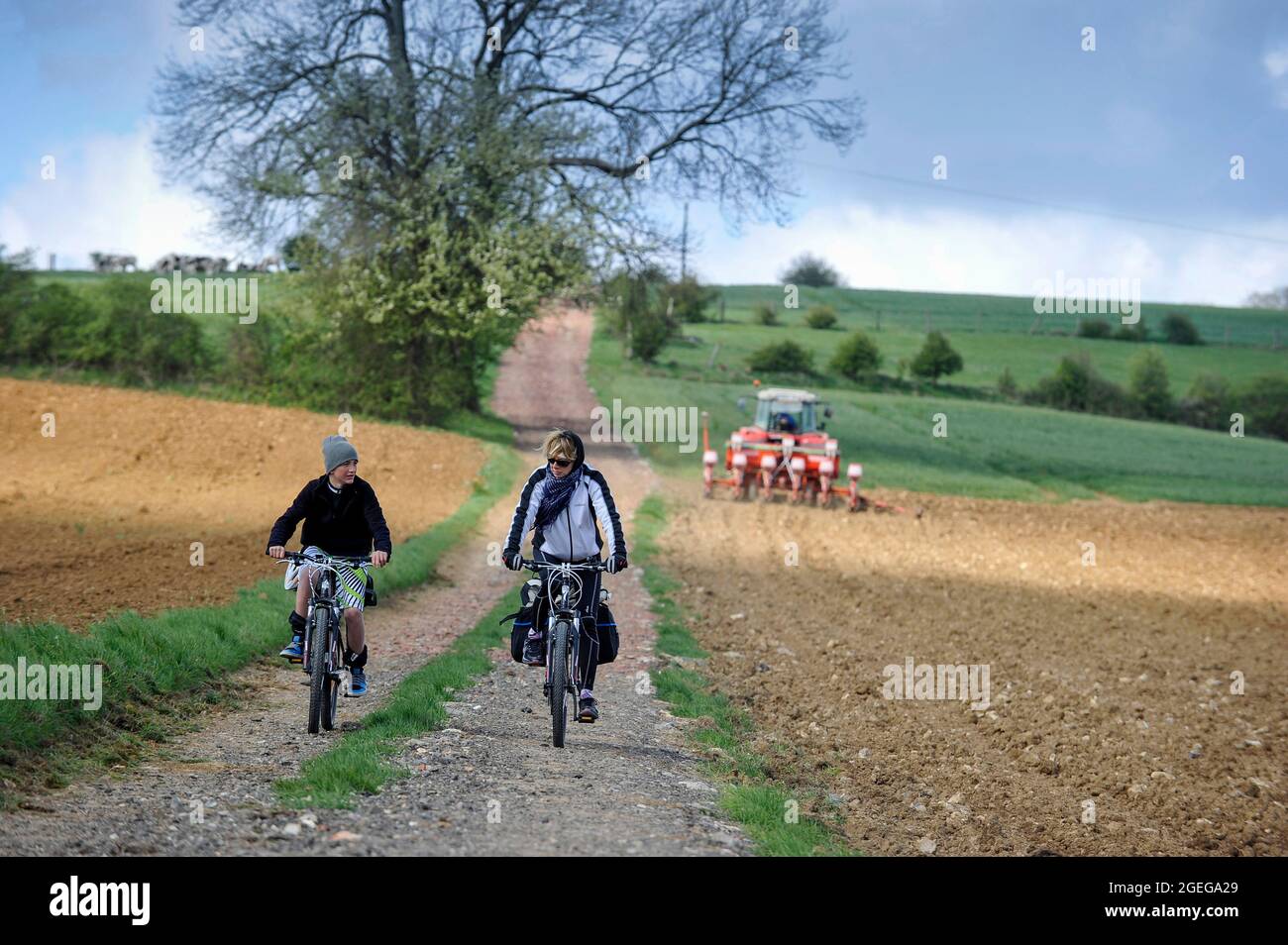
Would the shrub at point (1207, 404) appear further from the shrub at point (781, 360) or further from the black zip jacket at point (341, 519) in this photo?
the black zip jacket at point (341, 519)

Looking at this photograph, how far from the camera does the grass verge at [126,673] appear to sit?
7051 millimetres

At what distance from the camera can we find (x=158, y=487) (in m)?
23.3

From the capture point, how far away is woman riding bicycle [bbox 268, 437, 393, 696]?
25.9 feet

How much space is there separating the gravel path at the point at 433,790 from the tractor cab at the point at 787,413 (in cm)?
1669

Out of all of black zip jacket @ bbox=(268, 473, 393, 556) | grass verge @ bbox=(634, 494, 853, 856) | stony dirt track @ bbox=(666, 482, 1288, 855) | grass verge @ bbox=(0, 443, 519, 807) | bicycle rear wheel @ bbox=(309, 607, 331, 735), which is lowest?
stony dirt track @ bbox=(666, 482, 1288, 855)

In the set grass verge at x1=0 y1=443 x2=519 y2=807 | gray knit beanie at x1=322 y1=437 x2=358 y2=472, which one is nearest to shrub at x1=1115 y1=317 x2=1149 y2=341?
grass verge at x1=0 y1=443 x2=519 y2=807

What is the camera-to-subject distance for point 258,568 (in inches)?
585

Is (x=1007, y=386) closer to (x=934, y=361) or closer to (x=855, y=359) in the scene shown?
(x=934, y=361)

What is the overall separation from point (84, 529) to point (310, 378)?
19.3 meters

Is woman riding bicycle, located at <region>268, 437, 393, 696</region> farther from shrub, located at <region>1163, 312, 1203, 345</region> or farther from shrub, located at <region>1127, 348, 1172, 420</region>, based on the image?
shrub, located at <region>1163, 312, 1203, 345</region>

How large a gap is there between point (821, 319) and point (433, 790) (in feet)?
268

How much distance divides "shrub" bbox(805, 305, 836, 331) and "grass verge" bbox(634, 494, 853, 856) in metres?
73.4

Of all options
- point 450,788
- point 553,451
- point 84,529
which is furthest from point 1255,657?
point 84,529
